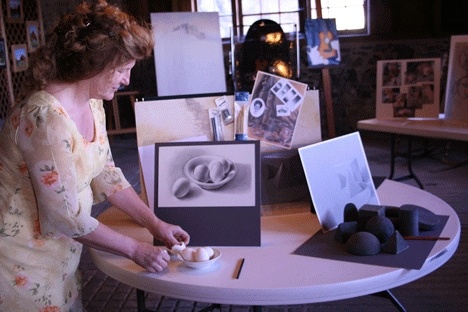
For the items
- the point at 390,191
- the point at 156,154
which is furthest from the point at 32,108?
the point at 390,191

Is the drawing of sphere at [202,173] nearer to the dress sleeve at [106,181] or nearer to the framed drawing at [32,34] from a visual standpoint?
the dress sleeve at [106,181]

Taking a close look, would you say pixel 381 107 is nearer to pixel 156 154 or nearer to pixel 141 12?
pixel 156 154

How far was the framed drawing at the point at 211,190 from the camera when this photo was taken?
1493mm

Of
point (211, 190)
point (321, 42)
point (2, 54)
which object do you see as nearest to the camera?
point (211, 190)

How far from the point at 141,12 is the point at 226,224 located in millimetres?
8025

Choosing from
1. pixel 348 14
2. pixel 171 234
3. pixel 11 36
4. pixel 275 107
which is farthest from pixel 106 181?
pixel 348 14

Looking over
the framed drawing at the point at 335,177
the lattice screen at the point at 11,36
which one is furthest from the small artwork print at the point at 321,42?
the framed drawing at the point at 335,177

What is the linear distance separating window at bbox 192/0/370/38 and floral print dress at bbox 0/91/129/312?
714 cm

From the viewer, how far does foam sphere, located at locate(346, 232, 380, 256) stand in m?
1.36

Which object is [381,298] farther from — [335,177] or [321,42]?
[321,42]

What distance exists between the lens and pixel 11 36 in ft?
25.3

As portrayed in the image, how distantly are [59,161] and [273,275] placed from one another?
→ 519 mm

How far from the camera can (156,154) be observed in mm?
1555

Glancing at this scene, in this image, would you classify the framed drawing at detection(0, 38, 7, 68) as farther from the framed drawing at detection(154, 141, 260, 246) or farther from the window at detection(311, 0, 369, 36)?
the framed drawing at detection(154, 141, 260, 246)
